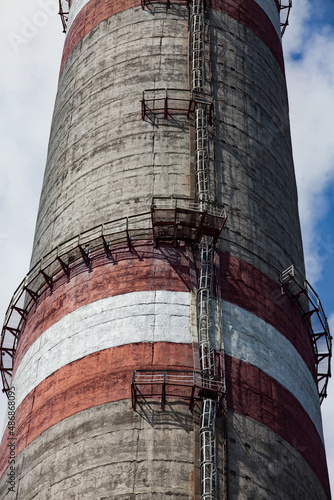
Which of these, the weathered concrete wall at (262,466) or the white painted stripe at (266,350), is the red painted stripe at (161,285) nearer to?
the white painted stripe at (266,350)

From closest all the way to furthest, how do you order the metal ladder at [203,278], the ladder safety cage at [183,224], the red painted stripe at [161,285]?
the metal ladder at [203,278], the red painted stripe at [161,285], the ladder safety cage at [183,224]

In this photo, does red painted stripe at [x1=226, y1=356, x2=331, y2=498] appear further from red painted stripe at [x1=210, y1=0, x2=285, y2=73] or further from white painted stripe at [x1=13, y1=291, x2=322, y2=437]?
red painted stripe at [x1=210, y1=0, x2=285, y2=73]

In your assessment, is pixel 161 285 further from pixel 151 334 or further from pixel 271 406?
pixel 271 406

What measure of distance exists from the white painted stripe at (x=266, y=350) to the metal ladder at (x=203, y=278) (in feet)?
2.83

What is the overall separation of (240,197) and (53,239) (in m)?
8.86

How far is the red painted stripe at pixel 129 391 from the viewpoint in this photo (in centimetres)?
3316

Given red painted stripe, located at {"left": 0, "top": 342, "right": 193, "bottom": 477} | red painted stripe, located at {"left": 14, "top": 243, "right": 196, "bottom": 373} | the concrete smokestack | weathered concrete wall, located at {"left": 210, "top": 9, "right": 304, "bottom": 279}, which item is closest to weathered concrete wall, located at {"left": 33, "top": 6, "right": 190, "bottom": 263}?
the concrete smokestack

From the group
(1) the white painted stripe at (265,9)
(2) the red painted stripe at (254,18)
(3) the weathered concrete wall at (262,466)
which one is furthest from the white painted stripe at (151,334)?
(1) the white painted stripe at (265,9)

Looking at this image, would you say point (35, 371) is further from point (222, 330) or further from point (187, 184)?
point (187, 184)

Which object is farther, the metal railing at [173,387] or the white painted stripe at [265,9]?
the white painted stripe at [265,9]

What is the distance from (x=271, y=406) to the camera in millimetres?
34125

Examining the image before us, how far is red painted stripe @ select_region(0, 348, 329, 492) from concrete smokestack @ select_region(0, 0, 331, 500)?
77 mm

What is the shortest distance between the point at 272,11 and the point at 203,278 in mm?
22207

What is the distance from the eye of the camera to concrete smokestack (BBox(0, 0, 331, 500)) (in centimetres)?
3180
